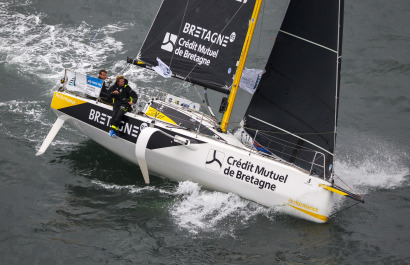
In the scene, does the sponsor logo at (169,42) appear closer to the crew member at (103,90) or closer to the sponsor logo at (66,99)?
the crew member at (103,90)

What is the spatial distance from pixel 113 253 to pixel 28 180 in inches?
141

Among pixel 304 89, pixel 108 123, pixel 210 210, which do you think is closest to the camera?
pixel 210 210

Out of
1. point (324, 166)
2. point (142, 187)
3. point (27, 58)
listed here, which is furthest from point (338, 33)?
point (27, 58)

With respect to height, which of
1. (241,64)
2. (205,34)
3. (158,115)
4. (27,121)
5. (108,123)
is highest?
(205,34)

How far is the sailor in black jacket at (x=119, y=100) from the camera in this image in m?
→ 13.8

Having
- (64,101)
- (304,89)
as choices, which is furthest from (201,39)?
(64,101)

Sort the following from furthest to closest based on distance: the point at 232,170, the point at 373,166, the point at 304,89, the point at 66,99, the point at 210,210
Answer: the point at 373,166 → the point at 66,99 → the point at 304,89 → the point at 232,170 → the point at 210,210

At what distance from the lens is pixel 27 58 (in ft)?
64.5

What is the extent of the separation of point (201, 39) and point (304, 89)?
281cm

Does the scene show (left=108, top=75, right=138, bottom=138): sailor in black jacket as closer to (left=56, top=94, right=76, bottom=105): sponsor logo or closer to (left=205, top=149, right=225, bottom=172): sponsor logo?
(left=56, top=94, right=76, bottom=105): sponsor logo

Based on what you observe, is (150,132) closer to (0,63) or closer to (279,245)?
(279,245)

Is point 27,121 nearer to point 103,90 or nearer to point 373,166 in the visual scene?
point 103,90

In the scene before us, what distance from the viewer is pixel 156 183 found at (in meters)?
13.9

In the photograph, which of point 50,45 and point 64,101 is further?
point 50,45
